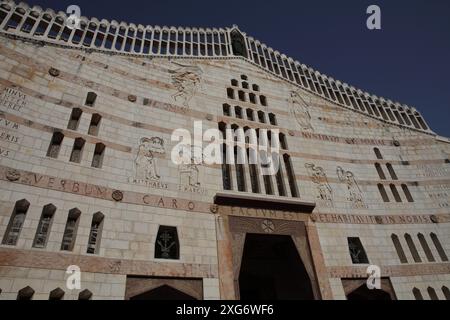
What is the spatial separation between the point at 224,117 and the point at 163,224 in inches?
253

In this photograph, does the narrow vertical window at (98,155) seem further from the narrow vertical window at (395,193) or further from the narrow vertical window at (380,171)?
the narrow vertical window at (395,193)

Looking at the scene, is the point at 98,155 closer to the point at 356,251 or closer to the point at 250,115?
the point at 250,115

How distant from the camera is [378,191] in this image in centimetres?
1552

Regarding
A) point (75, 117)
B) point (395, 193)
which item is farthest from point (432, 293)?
point (75, 117)

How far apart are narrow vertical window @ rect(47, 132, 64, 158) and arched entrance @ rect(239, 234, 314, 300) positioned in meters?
7.81

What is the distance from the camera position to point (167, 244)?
10297mm

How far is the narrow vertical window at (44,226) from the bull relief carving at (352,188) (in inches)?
496

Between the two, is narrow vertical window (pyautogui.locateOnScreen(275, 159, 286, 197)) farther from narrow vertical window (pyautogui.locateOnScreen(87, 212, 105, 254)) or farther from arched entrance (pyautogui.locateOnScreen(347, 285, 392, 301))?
narrow vertical window (pyautogui.locateOnScreen(87, 212, 105, 254))

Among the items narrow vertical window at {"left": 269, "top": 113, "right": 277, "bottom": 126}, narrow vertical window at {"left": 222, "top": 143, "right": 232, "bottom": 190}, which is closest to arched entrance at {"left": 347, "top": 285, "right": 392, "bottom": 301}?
narrow vertical window at {"left": 222, "top": 143, "right": 232, "bottom": 190}

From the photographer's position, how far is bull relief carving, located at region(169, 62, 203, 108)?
46.4 feet

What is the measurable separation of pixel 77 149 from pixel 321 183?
10819mm
